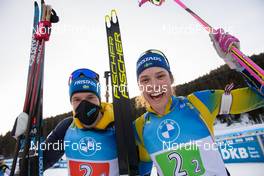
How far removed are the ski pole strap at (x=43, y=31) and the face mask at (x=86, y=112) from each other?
1242 millimetres

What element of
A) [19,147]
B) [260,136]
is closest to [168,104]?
[19,147]

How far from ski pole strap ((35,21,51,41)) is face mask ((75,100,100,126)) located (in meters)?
1.24

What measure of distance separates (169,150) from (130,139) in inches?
18.3

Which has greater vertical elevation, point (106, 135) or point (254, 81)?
point (254, 81)

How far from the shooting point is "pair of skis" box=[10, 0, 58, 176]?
2602 mm

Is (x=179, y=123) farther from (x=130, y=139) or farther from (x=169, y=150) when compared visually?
(x=130, y=139)

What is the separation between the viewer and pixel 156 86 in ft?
7.99

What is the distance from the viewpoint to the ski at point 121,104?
2358 mm

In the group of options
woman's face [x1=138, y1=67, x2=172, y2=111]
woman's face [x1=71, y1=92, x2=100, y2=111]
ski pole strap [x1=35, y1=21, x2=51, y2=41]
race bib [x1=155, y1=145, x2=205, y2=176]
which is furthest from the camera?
ski pole strap [x1=35, y1=21, x2=51, y2=41]

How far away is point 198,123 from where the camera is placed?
7.48 feet

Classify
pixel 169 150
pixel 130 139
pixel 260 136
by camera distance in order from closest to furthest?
pixel 169 150, pixel 130 139, pixel 260 136

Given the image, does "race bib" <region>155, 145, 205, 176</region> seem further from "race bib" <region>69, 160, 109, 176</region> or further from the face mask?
the face mask

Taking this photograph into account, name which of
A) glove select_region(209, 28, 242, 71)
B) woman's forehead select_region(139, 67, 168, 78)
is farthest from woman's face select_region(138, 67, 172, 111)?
glove select_region(209, 28, 242, 71)

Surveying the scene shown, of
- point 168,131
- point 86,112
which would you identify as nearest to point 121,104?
point 86,112
